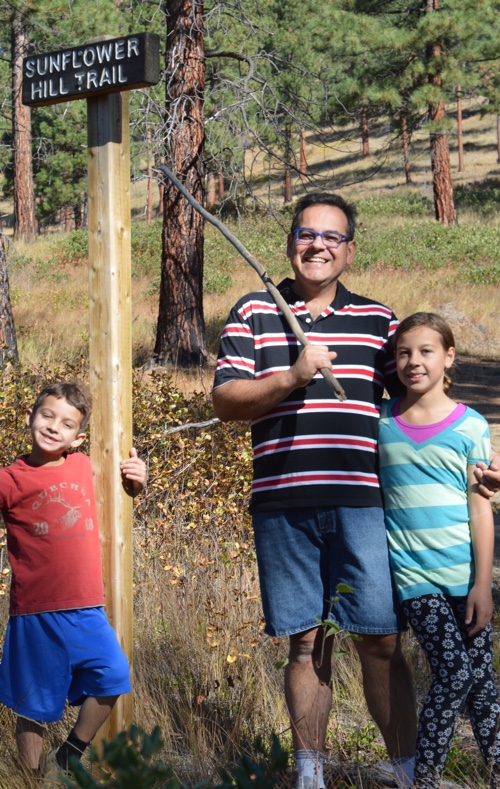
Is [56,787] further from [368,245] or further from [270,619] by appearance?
[368,245]

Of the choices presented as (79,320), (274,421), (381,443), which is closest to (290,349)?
(274,421)

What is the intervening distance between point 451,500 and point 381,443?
0.88 ft

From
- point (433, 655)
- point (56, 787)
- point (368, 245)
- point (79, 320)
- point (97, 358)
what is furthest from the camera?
point (368, 245)

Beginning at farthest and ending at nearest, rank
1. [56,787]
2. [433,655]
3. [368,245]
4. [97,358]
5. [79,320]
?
[368,245] < [79,320] < [97,358] < [433,655] < [56,787]

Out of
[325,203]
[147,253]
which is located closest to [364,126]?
[147,253]

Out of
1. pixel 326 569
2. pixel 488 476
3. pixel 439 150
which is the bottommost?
pixel 326 569

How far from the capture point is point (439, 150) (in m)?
24.1

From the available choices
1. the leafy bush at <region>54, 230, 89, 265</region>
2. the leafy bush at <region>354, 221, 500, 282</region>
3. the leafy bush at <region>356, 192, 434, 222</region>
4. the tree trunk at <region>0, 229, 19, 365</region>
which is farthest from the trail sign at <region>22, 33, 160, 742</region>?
the leafy bush at <region>356, 192, 434, 222</region>

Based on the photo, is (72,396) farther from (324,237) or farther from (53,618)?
(324,237)

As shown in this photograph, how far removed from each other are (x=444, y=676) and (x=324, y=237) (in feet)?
4.46

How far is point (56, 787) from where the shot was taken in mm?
2506

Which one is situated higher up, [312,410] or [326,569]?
[312,410]

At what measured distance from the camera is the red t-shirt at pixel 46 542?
281cm

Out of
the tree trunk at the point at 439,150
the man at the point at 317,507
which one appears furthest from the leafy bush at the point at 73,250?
the man at the point at 317,507
